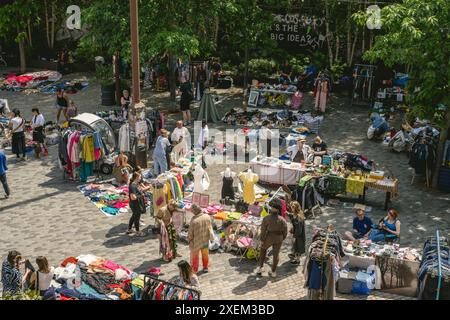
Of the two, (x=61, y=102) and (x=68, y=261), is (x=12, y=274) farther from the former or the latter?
(x=61, y=102)

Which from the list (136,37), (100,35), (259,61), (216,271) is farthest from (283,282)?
(259,61)

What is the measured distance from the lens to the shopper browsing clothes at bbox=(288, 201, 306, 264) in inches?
544

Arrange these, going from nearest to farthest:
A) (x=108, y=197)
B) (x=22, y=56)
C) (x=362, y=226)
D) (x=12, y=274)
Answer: (x=12, y=274) → (x=362, y=226) → (x=108, y=197) → (x=22, y=56)

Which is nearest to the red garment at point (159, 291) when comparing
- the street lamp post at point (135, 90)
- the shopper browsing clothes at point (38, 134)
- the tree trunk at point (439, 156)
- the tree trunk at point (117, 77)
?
the street lamp post at point (135, 90)

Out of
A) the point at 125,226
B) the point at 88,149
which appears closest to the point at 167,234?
the point at 125,226

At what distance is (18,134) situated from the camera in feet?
65.9

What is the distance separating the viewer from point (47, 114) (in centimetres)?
2536

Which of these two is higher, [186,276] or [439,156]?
[439,156]

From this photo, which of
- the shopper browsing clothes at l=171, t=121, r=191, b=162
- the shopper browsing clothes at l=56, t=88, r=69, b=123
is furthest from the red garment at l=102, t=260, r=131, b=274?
the shopper browsing clothes at l=56, t=88, r=69, b=123

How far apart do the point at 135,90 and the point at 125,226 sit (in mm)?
4672

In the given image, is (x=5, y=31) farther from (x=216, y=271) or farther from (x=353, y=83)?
(x=216, y=271)

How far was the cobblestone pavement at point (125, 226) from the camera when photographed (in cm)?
1320

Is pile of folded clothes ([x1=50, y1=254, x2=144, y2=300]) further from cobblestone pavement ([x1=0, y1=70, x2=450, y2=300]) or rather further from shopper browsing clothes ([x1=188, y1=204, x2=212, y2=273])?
shopper browsing clothes ([x1=188, y1=204, x2=212, y2=273])

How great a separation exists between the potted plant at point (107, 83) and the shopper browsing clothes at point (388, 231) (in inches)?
571
